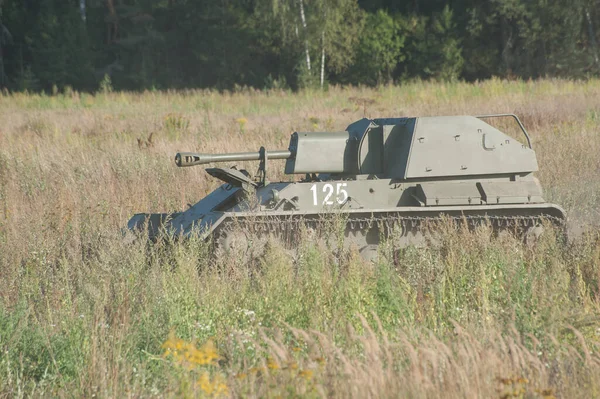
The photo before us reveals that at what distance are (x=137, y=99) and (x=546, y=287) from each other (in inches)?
683

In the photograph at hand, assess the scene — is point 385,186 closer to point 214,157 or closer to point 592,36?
point 214,157

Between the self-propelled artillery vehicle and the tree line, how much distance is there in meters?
24.7

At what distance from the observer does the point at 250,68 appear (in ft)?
129

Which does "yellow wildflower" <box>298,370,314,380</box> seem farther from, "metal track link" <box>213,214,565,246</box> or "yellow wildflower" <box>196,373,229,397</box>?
"metal track link" <box>213,214,565,246</box>

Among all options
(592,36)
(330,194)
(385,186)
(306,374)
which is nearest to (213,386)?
(306,374)

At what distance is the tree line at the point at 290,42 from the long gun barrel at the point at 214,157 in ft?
81.5

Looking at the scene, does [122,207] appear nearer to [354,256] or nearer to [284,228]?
[284,228]

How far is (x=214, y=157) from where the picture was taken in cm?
920

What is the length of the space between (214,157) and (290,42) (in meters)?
27.3

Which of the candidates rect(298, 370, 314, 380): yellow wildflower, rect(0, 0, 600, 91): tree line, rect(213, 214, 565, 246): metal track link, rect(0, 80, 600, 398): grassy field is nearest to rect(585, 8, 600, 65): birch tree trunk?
rect(0, 0, 600, 91): tree line

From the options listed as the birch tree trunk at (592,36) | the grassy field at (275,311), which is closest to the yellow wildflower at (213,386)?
the grassy field at (275,311)

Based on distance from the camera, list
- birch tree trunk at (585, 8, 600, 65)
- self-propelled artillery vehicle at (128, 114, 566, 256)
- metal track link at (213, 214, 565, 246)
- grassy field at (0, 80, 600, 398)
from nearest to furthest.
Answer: grassy field at (0, 80, 600, 398) < metal track link at (213, 214, 565, 246) < self-propelled artillery vehicle at (128, 114, 566, 256) < birch tree trunk at (585, 8, 600, 65)

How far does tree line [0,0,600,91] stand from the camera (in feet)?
119

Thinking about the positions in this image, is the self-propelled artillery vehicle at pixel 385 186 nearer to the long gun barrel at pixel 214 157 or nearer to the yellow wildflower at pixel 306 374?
the long gun barrel at pixel 214 157
